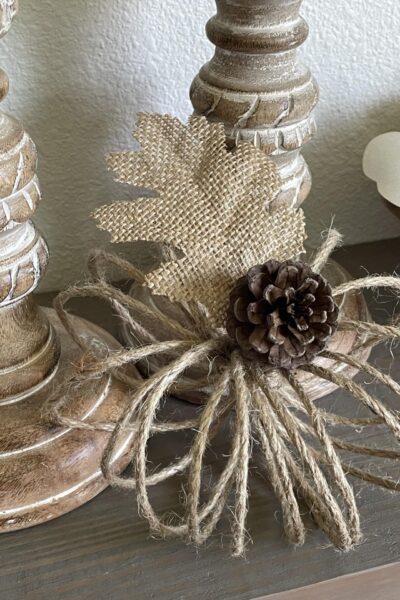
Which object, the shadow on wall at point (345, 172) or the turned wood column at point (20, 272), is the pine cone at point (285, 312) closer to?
the turned wood column at point (20, 272)

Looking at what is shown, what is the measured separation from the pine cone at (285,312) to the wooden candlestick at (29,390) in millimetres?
124

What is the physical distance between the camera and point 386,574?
0.42 meters

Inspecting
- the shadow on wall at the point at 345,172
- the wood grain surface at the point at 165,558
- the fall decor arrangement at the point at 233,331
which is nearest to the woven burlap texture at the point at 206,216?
the fall decor arrangement at the point at 233,331

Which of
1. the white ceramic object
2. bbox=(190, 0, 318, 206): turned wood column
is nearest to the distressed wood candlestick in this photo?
bbox=(190, 0, 318, 206): turned wood column

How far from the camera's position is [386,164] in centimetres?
58

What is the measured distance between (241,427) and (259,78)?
227mm

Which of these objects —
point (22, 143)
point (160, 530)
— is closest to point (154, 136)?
point (22, 143)

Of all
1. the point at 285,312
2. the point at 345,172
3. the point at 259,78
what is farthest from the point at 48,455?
the point at 345,172

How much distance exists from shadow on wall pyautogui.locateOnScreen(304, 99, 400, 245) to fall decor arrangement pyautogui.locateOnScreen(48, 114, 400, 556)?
25 cm

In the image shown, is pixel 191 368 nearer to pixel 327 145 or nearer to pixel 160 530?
pixel 160 530

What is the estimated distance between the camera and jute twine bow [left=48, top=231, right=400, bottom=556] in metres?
0.38

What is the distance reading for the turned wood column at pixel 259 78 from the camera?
1.47 ft

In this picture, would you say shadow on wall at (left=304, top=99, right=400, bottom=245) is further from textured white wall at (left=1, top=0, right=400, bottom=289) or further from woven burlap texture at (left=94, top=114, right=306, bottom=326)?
woven burlap texture at (left=94, top=114, right=306, bottom=326)

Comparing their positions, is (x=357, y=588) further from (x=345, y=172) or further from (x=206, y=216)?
(x=345, y=172)
